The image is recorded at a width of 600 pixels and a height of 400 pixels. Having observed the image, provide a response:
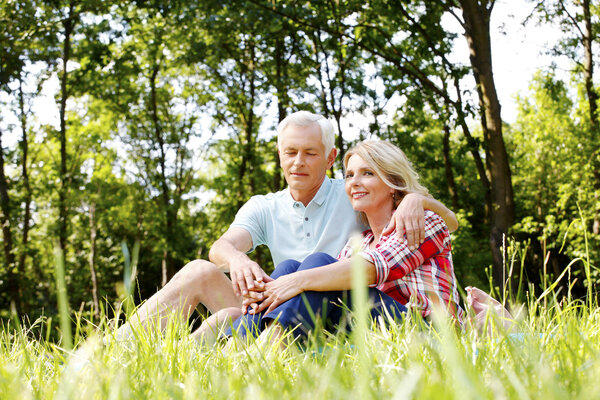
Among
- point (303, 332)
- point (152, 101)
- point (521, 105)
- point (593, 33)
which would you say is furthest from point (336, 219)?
point (521, 105)

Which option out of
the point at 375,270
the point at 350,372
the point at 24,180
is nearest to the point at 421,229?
the point at 375,270

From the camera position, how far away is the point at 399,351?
1570mm

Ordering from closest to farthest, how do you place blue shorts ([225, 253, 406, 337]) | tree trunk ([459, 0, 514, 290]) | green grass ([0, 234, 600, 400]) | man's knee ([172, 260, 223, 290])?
green grass ([0, 234, 600, 400])
blue shorts ([225, 253, 406, 337])
man's knee ([172, 260, 223, 290])
tree trunk ([459, 0, 514, 290])

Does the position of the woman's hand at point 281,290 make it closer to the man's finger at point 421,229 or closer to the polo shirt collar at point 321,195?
the man's finger at point 421,229

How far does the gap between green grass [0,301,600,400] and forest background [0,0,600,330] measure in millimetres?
7370

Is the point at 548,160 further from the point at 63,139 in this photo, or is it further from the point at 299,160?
the point at 299,160

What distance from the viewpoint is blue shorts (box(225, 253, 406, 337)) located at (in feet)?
7.91

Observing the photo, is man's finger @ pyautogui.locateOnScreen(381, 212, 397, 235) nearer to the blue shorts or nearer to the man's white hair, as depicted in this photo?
the blue shorts

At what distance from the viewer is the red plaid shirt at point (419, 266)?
2.66 metres

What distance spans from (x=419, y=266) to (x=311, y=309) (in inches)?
27.4

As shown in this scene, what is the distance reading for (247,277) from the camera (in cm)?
270

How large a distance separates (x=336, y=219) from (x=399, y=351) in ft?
6.92

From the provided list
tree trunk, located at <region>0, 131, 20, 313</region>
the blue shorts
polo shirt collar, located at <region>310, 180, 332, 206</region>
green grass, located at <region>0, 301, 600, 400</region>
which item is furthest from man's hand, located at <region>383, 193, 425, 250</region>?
tree trunk, located at <region>0, 131, 20, 313</region>

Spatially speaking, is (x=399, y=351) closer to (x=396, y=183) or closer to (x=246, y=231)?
(x=396, y=183)
